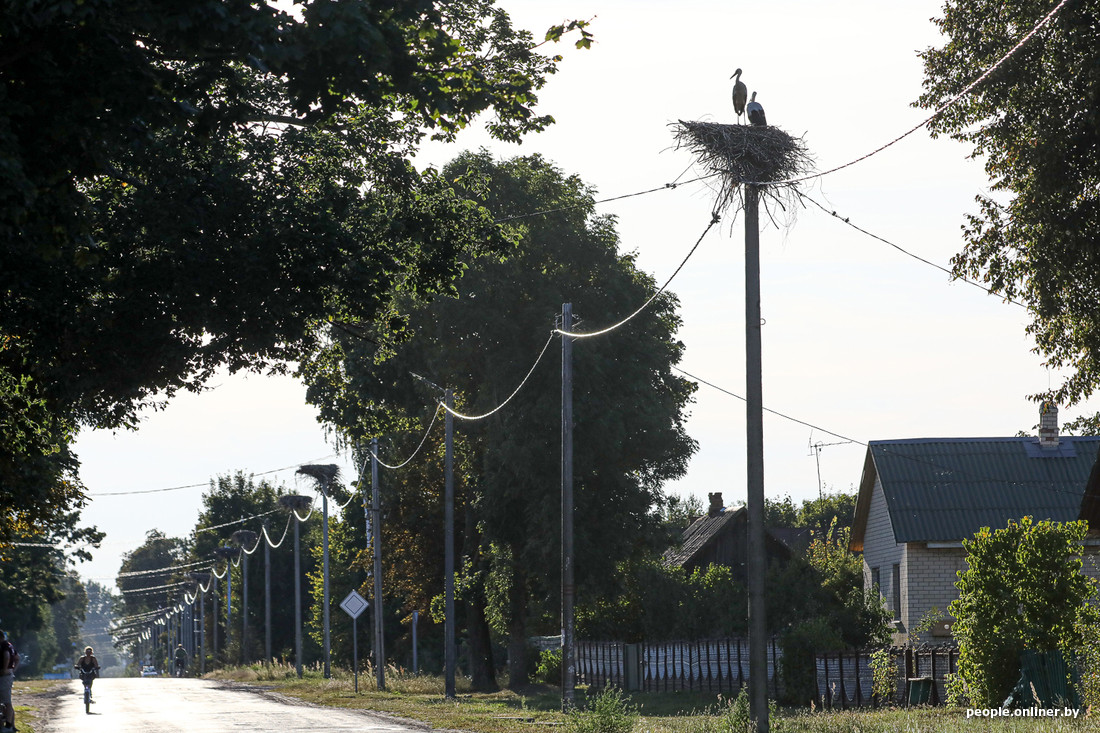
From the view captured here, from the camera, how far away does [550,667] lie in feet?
139

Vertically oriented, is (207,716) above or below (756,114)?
below

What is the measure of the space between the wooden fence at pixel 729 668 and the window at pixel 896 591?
11.4ft

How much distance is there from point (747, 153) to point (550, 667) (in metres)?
27.8

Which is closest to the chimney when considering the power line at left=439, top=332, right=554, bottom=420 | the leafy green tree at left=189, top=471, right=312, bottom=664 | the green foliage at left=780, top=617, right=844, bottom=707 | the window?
the window

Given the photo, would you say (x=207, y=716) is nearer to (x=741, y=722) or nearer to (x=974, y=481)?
(x=741, y=722)

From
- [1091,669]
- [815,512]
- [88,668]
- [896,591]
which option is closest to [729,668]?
[896,591]

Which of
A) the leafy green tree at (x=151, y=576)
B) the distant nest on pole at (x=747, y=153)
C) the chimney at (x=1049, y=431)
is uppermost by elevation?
the distant nest on pole at (x=747, y=153)

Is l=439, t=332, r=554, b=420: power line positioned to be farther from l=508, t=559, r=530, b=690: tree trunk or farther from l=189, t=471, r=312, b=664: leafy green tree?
l=189, t=471, r=312, b=664: leafy green tree

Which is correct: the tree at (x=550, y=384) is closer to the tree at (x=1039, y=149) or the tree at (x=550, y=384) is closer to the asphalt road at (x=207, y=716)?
the asphalt road at (x=207, y=716)

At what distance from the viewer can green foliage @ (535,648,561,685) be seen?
41719mm

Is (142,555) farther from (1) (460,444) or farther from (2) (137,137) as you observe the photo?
(2) (137,137)

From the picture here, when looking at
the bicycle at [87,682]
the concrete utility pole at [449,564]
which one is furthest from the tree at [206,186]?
the bicycle at [87,682]

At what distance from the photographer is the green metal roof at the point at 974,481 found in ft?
112

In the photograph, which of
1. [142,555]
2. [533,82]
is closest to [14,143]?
[533,82]
